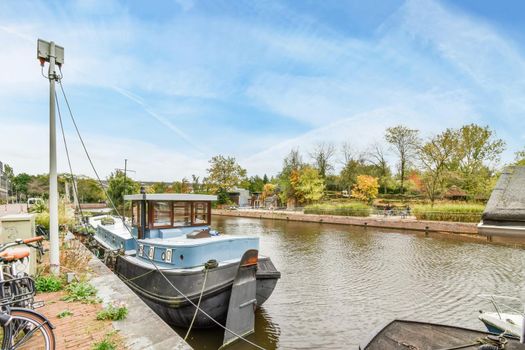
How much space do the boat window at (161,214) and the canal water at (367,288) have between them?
2.66m

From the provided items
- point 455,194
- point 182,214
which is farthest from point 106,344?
point 455,194

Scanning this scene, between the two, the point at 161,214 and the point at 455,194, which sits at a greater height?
the point at 455,194

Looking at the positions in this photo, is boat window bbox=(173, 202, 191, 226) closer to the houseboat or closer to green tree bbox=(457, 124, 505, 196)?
the houseboat

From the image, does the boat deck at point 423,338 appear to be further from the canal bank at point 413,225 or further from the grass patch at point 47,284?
the canal bank at point 413,225

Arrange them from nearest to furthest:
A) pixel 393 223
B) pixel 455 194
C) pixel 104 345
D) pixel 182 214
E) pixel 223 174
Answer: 1. pixel 104 345
2. pixel 182 214
3. pixel 393 223
4. pixel 455 194
5. pixel 223 174

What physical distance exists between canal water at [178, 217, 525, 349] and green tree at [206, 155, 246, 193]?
41.0 metres

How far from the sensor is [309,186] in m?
47.4

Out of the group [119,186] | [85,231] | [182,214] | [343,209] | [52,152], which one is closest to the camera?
[52,152]

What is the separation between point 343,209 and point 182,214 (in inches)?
1161

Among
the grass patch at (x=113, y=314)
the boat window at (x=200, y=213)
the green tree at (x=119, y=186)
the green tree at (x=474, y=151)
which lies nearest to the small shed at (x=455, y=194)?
the green tree at (x=474, y=151)

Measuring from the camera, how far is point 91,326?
4.12 m

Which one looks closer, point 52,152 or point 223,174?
point 52,152

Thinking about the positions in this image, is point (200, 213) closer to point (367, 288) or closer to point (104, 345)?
point (104, 345)

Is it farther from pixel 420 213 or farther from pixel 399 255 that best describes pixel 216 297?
pixel 420 213
